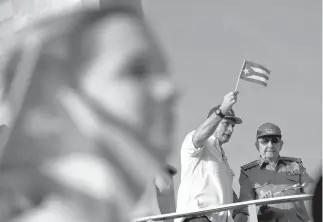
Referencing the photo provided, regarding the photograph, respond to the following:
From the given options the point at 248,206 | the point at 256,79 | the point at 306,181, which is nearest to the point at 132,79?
the point at 248,206

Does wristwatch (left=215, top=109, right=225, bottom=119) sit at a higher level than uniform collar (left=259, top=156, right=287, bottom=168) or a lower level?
higher

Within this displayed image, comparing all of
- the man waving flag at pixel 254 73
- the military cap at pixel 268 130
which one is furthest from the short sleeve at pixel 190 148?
the man waving flag at pixel 254 73

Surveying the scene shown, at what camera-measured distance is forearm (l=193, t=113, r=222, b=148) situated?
3662 mm

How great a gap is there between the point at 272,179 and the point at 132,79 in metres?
3.39

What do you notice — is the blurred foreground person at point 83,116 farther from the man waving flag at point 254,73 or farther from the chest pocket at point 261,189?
the man waving flag at point 254,73

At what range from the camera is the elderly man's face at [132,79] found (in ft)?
2.78

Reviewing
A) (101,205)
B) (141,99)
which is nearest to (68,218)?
(101,205)

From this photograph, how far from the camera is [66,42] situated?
0.86 meters

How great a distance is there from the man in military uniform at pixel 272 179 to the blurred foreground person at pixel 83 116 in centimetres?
319

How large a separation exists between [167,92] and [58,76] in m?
0.14

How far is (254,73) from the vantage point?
468cm

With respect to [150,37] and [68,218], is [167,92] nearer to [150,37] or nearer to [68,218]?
[150,37]

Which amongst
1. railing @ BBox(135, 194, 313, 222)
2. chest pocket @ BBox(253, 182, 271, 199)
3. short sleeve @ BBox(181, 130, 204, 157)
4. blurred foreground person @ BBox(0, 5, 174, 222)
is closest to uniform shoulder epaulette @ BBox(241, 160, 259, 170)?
chest pocket @ BBox(253, 182, 271, 199)

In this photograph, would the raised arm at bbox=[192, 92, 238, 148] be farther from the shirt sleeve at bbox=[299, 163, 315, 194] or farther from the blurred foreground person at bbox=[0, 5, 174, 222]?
the blurred foreground person at bbox=[0, 5, 174, 222]
